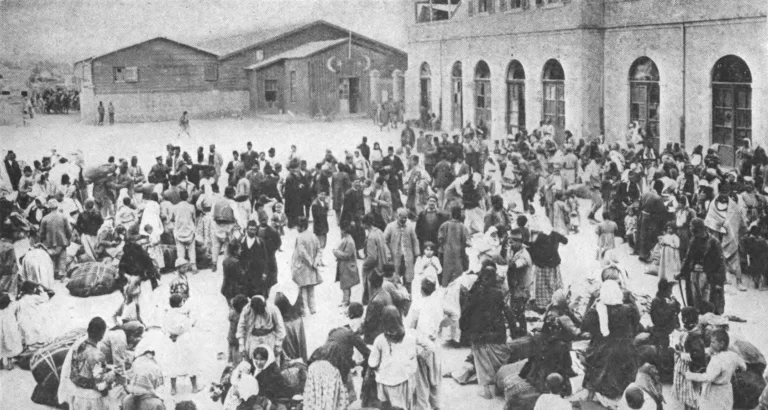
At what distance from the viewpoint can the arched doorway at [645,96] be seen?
24406 millimetres

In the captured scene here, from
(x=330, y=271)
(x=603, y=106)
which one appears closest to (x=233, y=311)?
(x=330, y=271)

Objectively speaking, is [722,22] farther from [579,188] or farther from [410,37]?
[410,37]

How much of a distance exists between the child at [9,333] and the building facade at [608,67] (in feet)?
59.7

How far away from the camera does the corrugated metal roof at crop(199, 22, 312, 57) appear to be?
48.9 m

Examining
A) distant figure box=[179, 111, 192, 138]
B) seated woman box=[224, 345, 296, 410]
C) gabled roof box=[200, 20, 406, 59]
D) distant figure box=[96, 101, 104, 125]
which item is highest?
gabled roof box=[200, 20, 406, 59]

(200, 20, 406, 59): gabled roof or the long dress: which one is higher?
(200, 20, 406, 59): gabled roof

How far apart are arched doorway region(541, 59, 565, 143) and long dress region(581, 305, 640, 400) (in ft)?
65.6

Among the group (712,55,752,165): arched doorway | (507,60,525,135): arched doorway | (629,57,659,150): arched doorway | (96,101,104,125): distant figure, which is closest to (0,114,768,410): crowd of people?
(712,55,752,165): arched doorway

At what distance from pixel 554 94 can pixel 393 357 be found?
2188cm

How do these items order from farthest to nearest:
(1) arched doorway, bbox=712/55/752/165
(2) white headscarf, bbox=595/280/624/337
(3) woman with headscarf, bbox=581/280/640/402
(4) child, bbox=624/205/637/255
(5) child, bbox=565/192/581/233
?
(1) arched doorway, bbox=712/55/752/165 < (5) child, bbox=565/192/581/233 < (4) child, bbox=624/205/637/255 < (2) white headscarf, bbox=595/280/624/337 < (3) woman with headscarf, bbox=581/280/640/402

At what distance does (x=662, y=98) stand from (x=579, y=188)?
7481 millimetres

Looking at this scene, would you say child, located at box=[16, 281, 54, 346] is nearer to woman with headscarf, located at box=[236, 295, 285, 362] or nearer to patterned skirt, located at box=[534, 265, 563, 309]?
woman with headscarf, located at box=[236, 295, 285, 362]

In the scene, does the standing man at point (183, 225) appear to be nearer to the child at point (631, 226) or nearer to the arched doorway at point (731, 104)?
the child at point (631, 226)

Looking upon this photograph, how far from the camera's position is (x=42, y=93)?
153ft
